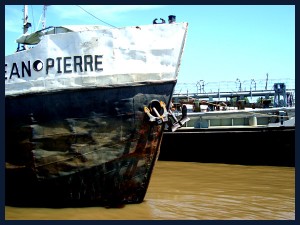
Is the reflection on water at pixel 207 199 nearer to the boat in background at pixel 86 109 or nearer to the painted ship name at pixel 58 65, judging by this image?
the boat in background at pixel 86 109

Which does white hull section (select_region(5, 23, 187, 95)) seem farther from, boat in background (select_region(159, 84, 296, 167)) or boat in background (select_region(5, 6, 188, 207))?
boat in background (select_region(159, 84, 296, 167))

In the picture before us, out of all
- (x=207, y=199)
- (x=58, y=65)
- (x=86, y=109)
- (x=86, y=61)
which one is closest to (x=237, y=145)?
(x=207, y=199)

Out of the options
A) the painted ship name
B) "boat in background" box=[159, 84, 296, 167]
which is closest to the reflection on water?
"boat in background" box=[159, 84, 296, 167]

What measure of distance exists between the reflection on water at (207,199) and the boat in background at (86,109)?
348 millimetres

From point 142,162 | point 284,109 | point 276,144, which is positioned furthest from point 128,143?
point 284,109

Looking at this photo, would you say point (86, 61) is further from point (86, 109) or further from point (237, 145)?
point (237, 145)

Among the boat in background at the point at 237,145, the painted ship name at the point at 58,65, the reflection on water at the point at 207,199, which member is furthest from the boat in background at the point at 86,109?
the boat in background at the point at 237,145

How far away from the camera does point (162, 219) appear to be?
5.52m

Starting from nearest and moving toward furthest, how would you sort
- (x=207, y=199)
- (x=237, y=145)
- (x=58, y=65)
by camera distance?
(x=58, y=65) < (x=207, y=199) < (x=237, y=145)

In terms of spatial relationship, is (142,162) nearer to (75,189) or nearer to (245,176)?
(75,189)

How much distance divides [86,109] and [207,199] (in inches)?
123

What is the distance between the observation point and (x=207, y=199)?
23.2 ft

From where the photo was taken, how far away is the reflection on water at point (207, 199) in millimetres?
5578

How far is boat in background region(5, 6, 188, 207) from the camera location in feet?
18.0
